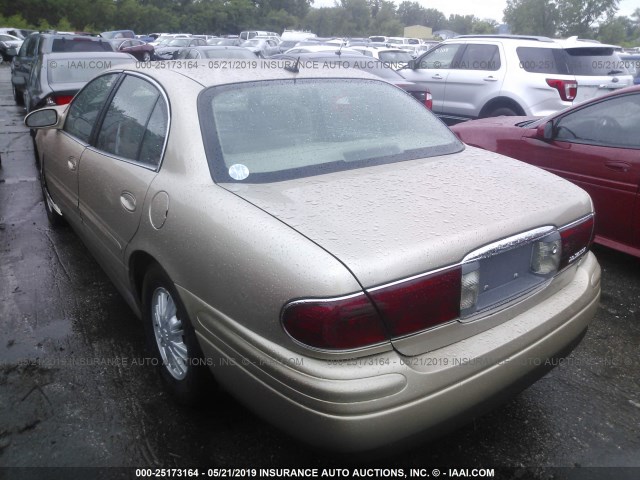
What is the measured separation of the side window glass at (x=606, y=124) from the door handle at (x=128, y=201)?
3.49 m

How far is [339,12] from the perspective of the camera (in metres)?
85.8

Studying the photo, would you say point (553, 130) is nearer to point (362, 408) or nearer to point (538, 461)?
point (538, 461)

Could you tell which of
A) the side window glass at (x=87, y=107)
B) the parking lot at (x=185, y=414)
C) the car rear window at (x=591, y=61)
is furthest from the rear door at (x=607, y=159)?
the car rear window at (x=591, y=61)

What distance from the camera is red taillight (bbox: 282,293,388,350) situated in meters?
1.79

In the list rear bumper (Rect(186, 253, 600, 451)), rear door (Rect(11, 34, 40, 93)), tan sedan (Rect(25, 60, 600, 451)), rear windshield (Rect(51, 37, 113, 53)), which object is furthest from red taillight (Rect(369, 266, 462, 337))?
rear door (Rect(11, 34, 40, 93))

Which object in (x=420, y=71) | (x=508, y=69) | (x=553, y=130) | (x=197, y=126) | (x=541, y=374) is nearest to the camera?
(x=541, y=374)

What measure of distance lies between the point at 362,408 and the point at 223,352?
627mm

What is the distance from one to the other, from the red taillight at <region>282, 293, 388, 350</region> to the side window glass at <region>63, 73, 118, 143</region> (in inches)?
96.2

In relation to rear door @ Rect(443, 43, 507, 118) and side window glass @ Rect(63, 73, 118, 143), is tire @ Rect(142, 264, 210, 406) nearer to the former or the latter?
side window glass @ Rect(63, 73, 118, 143)

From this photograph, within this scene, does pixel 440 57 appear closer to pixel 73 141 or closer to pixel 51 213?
pixel 51 213

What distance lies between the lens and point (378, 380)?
1.83m

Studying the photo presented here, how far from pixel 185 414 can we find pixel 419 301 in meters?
1.43

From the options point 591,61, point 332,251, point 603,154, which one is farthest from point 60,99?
point 591,61

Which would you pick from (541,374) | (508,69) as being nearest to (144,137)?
(541,374)
